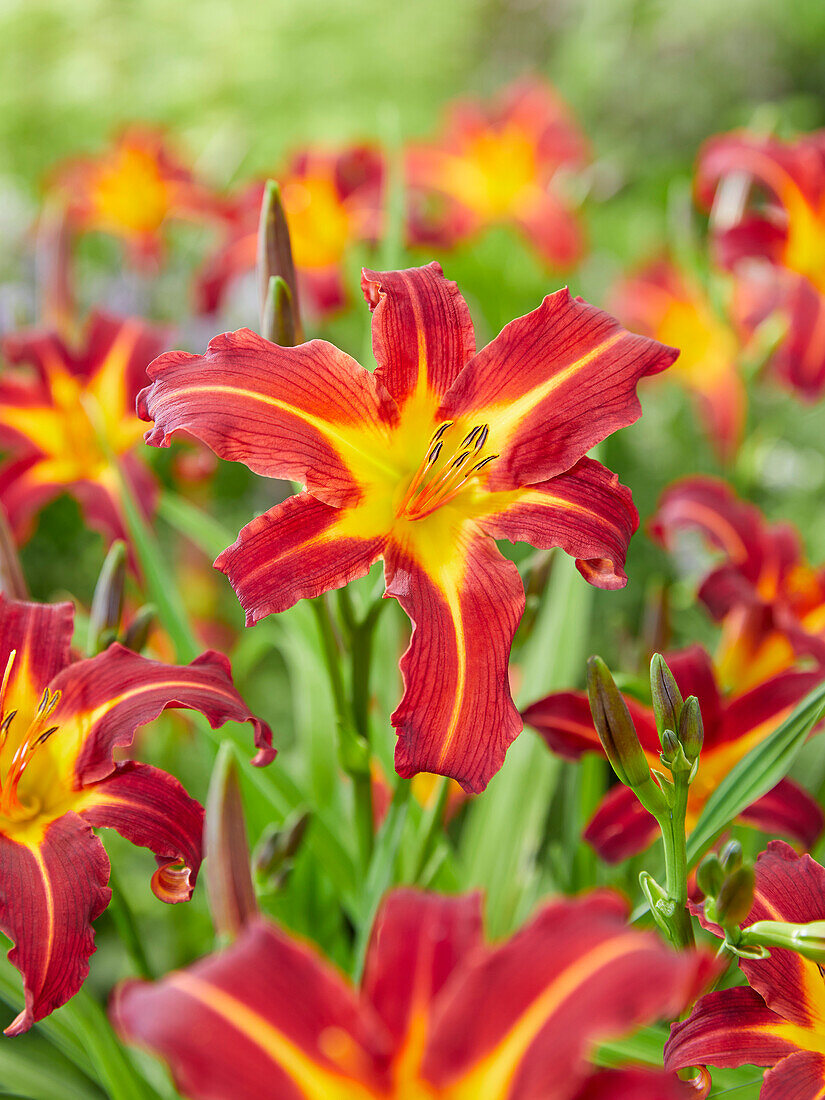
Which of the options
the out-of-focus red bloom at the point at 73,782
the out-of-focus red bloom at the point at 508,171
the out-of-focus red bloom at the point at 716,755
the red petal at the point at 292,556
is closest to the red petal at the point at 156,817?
the out-of-focus red bloom at the point at 73,782

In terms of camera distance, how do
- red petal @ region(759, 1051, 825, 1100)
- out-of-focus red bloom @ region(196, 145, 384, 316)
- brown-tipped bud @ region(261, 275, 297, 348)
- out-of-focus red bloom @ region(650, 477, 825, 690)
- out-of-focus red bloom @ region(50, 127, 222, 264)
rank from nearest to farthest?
1. red petal @ region(759, 1051, 825, 1100)
2. brown-tipped bud @ region(261, 275, 297, 348)
3. out-of-focus red bloom @ region(650, 477, 825, 690)
4. out-of-focus red bloom @ region(196, 145, 384, 316)
5. out-of-focus red bloom @ region(50, 127, 222, 264)

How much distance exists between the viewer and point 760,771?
417 mm

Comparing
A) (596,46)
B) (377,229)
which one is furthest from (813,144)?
(596,46)

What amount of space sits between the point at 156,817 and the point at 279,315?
9.2 inches

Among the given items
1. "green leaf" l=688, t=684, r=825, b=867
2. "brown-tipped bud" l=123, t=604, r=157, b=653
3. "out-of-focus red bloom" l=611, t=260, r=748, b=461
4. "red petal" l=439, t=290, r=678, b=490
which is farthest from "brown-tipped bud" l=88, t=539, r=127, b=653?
"out-of-focus red bloom" l=611, t=260, r=748, b=461

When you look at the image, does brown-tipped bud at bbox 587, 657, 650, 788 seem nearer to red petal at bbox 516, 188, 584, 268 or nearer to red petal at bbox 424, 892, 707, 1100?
red petal at bbox 424, 892, 707, 1100

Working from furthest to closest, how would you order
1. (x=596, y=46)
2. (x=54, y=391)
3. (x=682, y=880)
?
1. (x=596, y=46)
2. (x=54, y=391)
3. (x=682, y=880)

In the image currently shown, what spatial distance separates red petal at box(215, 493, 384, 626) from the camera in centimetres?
37

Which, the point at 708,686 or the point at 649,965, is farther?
the point at 708,686

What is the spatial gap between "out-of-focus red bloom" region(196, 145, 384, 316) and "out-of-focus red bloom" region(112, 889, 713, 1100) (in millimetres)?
831

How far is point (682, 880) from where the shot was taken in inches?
14.1

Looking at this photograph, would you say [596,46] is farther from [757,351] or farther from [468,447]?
[468,447]

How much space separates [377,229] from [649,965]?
0.88 metres

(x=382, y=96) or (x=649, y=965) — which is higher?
(x=382, y=96)
